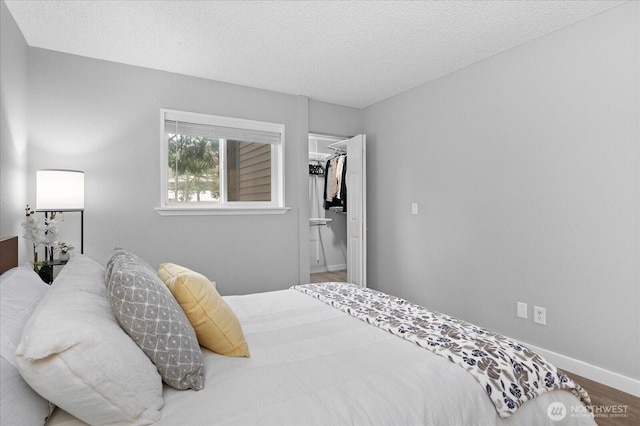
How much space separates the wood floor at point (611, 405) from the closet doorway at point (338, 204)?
91.5 inches

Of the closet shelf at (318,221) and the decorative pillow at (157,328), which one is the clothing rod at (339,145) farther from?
the decorative pillow at (157,328)

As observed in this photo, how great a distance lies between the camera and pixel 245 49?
9.52 feet

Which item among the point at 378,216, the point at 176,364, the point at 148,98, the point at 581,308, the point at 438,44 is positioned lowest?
the point at 581,308

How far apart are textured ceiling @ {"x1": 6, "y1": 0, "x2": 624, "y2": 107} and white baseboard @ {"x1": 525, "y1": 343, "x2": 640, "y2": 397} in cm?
238

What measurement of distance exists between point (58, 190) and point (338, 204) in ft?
11.7

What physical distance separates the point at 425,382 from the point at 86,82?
345cm

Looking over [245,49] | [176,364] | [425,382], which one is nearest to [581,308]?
[425,382]

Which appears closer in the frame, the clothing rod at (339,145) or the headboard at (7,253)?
the headboard at (7,253)

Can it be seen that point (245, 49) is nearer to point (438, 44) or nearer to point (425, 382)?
point (438, 44)

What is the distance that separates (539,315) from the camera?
8.89ft

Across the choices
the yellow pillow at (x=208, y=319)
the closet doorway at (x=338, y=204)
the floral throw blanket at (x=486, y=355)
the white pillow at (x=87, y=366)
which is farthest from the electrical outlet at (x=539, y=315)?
the white pillow at (x=87, y=366)

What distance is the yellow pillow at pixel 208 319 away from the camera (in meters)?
1.41

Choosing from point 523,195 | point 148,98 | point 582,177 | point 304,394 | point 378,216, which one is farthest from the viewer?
point 378,216

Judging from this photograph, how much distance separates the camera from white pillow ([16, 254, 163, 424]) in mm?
858
